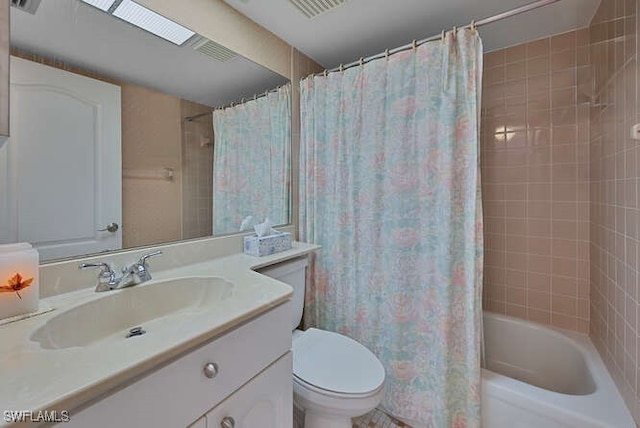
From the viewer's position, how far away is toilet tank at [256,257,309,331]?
55.1 inches

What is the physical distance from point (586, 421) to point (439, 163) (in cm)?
113

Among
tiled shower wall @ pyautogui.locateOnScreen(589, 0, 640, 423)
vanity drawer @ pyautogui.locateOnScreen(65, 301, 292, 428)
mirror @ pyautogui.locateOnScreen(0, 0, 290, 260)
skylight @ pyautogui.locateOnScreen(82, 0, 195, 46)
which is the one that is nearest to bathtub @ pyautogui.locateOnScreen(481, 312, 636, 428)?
tiled shower wall @ pyautogui.locateOnScreen(589, 0, 640, 423)

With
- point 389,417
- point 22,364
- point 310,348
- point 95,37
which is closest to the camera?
point 22,364

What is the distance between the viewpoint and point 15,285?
70cm

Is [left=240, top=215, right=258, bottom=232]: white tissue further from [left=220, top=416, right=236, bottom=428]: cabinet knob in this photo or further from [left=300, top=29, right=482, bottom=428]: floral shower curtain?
[left=220, top=416, right=236, bottom=428]: cabinet knob

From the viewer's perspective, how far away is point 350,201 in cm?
161

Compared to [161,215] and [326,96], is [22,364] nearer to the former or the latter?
[161,215]

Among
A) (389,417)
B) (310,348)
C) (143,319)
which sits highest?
(143,319)

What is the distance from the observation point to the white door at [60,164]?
838mm

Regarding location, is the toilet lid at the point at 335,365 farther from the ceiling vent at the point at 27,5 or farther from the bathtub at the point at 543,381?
the ceiling vent at the point at 27,5

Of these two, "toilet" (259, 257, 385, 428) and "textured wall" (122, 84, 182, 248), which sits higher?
"textured wall" (122, 84, 182, 248)

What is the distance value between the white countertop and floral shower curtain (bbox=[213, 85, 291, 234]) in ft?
2.43

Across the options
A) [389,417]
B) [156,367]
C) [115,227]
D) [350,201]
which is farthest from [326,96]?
[389,417]

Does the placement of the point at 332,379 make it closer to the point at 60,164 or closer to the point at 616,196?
the point at 60,164
